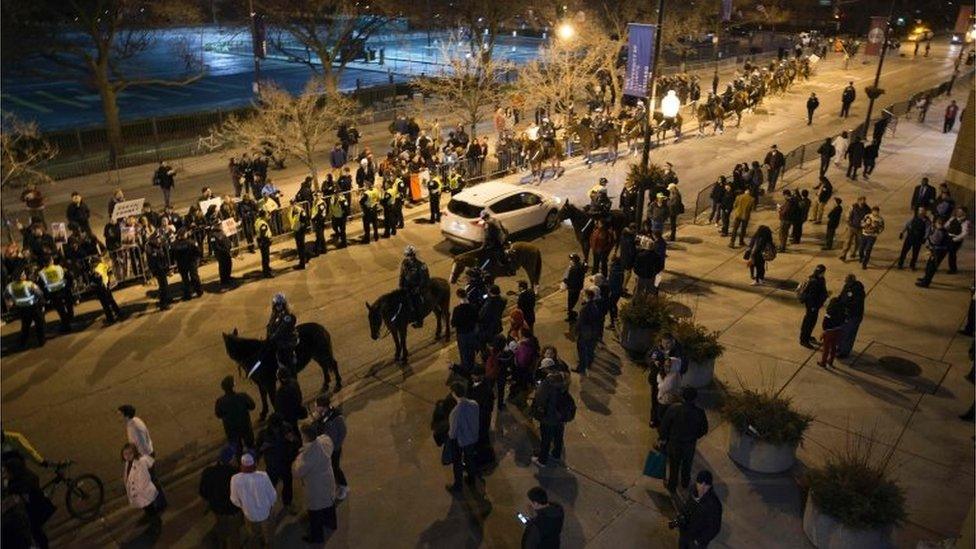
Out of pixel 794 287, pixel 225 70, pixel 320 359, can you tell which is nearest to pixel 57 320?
pixel 320 359

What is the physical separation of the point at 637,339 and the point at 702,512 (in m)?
5.53

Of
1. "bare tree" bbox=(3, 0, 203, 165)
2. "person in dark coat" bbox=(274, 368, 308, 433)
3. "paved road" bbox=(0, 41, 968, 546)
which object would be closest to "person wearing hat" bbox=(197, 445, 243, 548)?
"person in dark coat" bbox=(274, 368, 308, 433)

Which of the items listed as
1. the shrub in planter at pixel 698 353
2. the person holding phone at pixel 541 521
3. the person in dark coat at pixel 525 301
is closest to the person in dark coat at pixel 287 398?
the person holding phone at pixel 541 521

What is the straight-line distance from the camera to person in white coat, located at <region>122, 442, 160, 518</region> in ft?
25.9

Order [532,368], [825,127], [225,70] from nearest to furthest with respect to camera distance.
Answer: [532,368]
[825,127]
[225,70]

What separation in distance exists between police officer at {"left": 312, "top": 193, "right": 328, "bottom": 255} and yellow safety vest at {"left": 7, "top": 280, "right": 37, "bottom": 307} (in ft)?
20.2

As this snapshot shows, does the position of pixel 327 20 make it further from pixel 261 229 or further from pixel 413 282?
pixel 413 282

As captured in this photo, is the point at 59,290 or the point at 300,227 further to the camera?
the point at 300,227

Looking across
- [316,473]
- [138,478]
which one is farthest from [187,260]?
[316,473]

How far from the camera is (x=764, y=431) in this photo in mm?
9016

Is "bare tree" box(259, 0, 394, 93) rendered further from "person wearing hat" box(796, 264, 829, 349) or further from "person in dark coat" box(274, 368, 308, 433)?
"person in dark coat" box(274, 368, 308, 433)

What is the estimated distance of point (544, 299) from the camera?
49.2 feet

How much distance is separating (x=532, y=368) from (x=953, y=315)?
8853 mm

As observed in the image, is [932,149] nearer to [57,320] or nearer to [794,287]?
[794,287]
